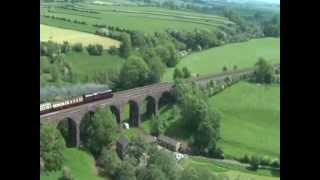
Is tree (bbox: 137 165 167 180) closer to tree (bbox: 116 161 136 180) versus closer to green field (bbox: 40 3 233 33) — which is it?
tree (bbox: 116 161 136 180)

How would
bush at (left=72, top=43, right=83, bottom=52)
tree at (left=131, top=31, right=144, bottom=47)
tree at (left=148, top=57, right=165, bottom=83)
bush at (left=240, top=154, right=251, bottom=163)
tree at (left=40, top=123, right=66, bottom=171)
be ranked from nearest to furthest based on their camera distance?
tree at (left=40, top=123, right=66, bottom=171), tree at (left=148, top=57, right=165, bottom=83), tree at (left=131, top=31, right=144, bottom=47), bush at (left=240, top=154, right=251, bottom=163), bush at (left=72, top=43, right=83, bottom=52)

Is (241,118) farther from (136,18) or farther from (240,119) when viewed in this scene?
(136,18)

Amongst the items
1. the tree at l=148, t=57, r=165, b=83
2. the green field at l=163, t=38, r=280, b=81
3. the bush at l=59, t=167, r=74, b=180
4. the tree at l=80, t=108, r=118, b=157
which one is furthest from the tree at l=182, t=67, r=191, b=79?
the bush at l=59, t=167, r=74, b=180

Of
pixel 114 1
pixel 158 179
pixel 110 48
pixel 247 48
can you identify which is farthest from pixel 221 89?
pixel 158 179

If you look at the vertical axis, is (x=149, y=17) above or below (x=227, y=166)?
above

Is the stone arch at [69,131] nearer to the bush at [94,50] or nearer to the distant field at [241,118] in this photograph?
the distant field at [241,118]
